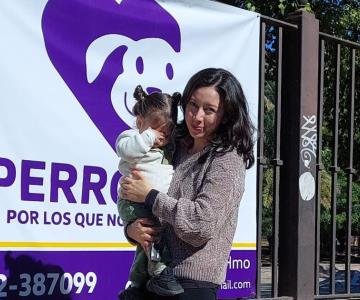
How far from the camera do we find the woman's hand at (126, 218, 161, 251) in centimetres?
246

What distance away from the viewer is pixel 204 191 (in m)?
2.39

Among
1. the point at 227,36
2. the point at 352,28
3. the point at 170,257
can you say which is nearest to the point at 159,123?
the point at 170,257

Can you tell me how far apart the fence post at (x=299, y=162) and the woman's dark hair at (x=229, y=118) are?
2.08m

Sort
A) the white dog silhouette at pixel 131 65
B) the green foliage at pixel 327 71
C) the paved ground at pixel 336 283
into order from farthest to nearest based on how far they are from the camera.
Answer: the green foliage at pixel 327 71
the paved ground at pixel 336 283
the white dog silhouette at pixel 131 65

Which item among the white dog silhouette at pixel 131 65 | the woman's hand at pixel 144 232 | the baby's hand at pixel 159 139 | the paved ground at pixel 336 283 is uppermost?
the white dog silhouette at pixel 131 65

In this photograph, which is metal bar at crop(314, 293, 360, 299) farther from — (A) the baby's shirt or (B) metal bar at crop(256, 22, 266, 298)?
(A) the baby's shirt

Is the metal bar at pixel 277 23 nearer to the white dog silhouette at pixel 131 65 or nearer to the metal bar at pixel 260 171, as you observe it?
the metal bar at pixel 260 171

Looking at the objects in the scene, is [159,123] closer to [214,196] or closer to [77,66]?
[214,196]

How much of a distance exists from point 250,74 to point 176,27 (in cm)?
62

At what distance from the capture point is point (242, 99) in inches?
99.9

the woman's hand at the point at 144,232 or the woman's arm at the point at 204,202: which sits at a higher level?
the woman's arm at the point at 204,202

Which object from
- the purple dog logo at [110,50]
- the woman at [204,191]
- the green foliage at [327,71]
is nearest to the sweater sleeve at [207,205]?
the woman at [204,191]

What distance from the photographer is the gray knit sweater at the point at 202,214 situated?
235 cm

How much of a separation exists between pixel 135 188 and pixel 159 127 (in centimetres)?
27
